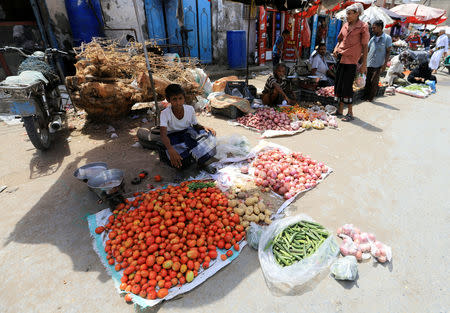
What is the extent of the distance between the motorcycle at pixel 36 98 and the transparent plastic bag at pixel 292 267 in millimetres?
4022

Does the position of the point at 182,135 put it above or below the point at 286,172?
above

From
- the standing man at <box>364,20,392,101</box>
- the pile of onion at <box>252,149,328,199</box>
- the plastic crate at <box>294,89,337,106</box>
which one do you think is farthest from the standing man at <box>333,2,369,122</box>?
the pile of onion at <box>252,149,328,199</box>

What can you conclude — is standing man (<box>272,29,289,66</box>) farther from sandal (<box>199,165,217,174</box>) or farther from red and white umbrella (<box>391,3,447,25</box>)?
red and white umbrella (<box>391,3,447,25</box>)

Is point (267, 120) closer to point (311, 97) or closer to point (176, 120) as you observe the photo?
point (311, 97)

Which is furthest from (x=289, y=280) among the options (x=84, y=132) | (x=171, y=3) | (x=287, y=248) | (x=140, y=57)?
(x=171, y=3)

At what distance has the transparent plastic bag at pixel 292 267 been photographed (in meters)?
1.98

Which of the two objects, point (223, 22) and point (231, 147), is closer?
point (231, 147)

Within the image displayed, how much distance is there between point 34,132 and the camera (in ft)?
12.5

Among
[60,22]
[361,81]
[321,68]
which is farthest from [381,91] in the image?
[60,22]

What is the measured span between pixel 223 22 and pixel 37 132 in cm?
908

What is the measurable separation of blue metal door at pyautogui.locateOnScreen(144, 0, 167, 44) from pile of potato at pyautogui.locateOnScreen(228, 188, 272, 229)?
758 cm

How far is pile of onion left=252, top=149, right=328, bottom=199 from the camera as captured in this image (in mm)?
3166

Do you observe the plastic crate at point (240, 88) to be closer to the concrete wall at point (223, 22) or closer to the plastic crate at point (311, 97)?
the plastic crate at point (311, 97)

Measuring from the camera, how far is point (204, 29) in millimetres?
9758
